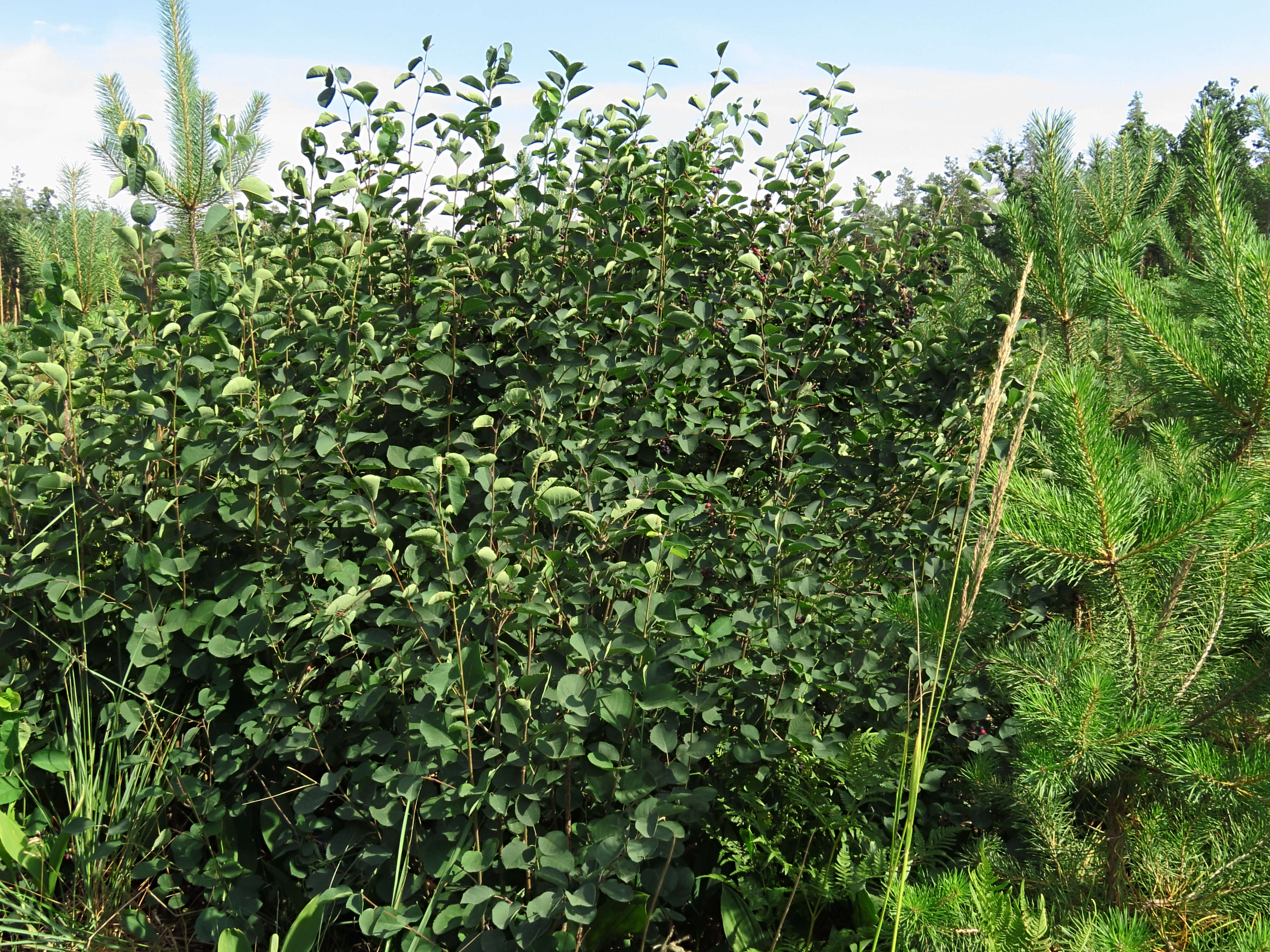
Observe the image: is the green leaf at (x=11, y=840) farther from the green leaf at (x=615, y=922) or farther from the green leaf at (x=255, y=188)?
the green leaf at (x=255, y=188)

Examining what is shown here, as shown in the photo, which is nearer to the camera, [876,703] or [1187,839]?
[1187,839]

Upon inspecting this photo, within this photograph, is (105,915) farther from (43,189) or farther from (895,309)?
(43,189)

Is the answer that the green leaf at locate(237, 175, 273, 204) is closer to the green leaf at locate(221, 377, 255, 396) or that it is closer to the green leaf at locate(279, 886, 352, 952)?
the green leaf at locate(221, 377, 255, 396)

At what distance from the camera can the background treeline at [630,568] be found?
6.20ft

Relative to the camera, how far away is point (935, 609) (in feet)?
6.56

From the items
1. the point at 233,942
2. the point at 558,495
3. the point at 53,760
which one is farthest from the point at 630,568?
the point at 53,760

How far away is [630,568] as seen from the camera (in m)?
2.01

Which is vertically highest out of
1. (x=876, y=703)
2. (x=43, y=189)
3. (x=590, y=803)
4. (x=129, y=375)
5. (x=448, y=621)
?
(x=43, y=189)

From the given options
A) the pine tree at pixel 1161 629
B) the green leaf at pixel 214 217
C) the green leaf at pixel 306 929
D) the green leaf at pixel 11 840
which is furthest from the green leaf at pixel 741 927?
the green leaf at pixel 214 217

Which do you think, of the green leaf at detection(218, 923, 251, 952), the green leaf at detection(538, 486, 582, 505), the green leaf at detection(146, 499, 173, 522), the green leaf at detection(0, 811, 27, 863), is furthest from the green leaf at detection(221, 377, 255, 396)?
the green leaf at detection(0, 811, 27, 863)

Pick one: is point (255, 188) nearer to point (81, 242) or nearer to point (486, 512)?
point (486, 512)

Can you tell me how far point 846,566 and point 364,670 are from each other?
1285 mm

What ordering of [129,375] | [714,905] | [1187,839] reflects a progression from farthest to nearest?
[714,905], [129,375], [1187,839]

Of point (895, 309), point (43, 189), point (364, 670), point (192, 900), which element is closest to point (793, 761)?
point (364, 670)
